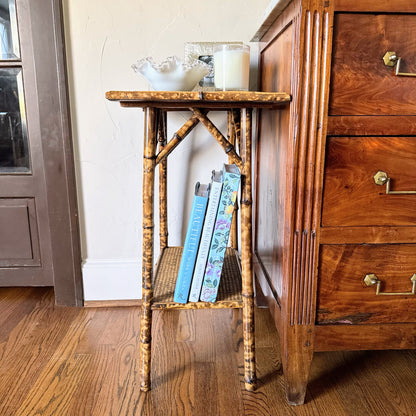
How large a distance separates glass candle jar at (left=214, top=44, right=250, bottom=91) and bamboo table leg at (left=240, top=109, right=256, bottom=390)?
0.10m

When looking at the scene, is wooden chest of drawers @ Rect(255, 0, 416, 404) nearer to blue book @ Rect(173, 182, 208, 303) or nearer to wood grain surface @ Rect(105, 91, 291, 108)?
wood grain surface @ Rect(105, 91, 291, 108)

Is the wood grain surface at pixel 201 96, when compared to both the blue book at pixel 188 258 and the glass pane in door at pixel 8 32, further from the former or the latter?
the glass pane in door at pixel 8 32

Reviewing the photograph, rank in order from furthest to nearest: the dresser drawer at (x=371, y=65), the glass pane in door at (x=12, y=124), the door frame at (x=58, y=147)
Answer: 1. the glass pane in door at (x=12, y=124)
2. the door frame at (x=58, y=147)
3. the dresser drawer at (x=371, y=65)

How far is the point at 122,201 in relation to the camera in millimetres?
1329

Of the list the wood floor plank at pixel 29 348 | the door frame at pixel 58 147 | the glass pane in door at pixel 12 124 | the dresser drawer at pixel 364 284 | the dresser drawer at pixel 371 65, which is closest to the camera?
the dresser drawer at pixel 371 65

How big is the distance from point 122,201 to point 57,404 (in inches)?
26.3

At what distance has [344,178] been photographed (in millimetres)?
789

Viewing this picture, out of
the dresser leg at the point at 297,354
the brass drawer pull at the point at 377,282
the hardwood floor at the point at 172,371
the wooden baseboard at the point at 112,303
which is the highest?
the brass drawer pull at the point at 377,282

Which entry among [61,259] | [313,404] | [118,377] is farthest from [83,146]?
[313,404]

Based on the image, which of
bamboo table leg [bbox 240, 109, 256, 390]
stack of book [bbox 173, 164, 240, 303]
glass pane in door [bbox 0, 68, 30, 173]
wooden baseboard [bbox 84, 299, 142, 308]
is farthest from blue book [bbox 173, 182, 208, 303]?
glass pane in door [bbox 0, 68, 30, 173]

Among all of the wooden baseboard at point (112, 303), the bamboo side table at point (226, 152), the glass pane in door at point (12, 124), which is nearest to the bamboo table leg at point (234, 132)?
the bamboo side table at point (226, 152)

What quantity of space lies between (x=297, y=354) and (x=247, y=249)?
27 cm

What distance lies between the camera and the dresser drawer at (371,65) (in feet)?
2.36

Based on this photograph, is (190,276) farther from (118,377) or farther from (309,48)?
(309,48)
